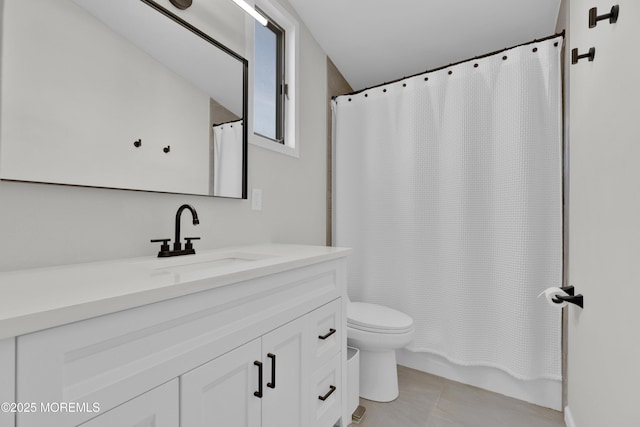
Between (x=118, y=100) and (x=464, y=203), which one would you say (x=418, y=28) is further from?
(x=118, y=100)

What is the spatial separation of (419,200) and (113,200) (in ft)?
5.62

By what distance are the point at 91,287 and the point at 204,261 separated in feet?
1.89

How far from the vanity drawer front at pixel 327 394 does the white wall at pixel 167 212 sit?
2.44 ft

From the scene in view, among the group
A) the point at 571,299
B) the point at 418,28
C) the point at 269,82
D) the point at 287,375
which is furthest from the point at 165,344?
the point at 418,28

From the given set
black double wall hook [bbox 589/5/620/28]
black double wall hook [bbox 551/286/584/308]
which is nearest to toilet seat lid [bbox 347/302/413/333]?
black double wall hook [bbox 551/286/584/308]

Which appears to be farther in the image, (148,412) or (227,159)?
(227,159)

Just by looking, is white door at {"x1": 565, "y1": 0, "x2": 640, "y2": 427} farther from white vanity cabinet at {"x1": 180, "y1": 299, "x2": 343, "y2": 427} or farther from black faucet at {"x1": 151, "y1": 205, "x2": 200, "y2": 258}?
black faucet at {"x1": 151, "y1": 205, "x2": 200, "y2": 258}

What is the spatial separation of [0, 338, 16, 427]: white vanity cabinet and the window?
1.42 m

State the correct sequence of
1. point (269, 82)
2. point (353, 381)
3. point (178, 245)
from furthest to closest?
point (269, 82) < point (353, 381) < point (178, 245)

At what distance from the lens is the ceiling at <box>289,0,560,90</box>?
1.86 metres

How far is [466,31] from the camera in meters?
2.03

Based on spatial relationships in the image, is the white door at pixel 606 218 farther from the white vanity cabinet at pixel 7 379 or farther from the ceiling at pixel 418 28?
the white vanity cabinet at pixel 7 379

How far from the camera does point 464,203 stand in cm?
189

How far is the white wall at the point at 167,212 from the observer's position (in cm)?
88
